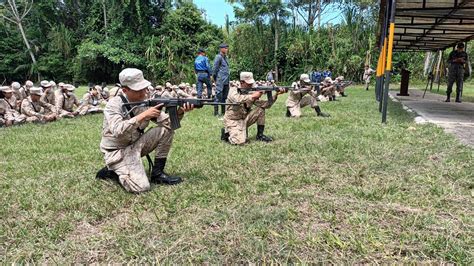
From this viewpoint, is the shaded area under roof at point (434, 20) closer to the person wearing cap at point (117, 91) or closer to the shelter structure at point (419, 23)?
the shelter structure at point (419, 23)

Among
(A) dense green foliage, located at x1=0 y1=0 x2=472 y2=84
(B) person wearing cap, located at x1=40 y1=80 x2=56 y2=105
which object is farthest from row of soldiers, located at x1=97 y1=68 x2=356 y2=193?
(A) dense green foliage, located at x1=0 y1=0 x2=472 y2=84

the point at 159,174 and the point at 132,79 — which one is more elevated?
the point at 132,79

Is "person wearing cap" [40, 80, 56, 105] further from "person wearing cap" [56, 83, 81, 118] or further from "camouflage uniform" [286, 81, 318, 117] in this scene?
"camouflage uniform" [286, 81, 318, 117]

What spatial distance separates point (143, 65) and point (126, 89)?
24574mm

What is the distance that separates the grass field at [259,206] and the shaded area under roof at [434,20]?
343 centimetres

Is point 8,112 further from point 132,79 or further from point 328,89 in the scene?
point 328,89

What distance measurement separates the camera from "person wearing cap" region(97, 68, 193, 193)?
11.5ft

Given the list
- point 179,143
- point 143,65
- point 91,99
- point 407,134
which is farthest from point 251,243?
point 143,65

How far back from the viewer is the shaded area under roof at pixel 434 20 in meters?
7.61

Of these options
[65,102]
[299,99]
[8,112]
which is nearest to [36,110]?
[8,112]

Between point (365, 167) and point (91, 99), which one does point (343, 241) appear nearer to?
point (365, 167)

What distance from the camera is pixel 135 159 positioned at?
3.72m

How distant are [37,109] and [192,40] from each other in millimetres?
19554

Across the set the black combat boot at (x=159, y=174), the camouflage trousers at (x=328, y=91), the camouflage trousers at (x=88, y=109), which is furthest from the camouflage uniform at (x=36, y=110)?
the camouflage trousers at (x=328, y=91)
